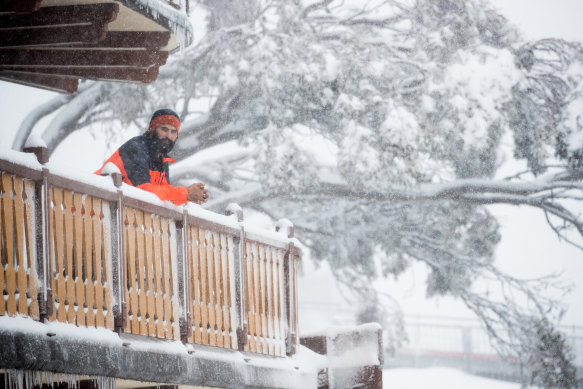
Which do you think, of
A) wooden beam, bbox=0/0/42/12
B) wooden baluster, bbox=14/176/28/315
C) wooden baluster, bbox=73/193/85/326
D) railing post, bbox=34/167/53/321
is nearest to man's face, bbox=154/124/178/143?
wooden beam, bbox=0/0/42/12

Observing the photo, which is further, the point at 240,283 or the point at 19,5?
the point at 240,283

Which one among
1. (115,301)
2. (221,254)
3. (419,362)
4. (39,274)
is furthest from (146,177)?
(419,362)

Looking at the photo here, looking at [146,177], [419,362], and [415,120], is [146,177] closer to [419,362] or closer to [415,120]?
[415,120]

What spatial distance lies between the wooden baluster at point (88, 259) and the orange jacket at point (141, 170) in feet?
2.66

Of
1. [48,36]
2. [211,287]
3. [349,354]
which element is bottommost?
[349,354]

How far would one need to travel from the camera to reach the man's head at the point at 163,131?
6.93 metres

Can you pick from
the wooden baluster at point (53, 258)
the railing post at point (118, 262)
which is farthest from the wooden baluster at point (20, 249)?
the railing post at point (118, 262)

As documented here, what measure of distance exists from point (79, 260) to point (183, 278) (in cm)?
111

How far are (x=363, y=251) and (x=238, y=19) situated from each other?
5.14 meters

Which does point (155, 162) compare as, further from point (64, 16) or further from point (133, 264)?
point (133, 264)

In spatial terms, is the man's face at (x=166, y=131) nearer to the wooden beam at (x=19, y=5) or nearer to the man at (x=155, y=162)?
the man at (x=155, y=162)

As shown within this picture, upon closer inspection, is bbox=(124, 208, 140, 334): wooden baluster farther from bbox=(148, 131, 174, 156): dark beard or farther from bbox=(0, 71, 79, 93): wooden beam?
bbox=(0, 71, 79, 93): wooden beam

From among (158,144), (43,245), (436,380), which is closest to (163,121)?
(158,144)

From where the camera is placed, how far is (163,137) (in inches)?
273
